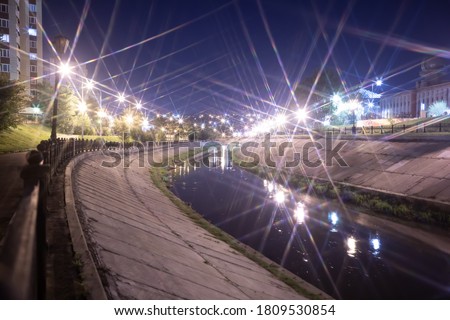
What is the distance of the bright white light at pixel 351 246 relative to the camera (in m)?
13.4

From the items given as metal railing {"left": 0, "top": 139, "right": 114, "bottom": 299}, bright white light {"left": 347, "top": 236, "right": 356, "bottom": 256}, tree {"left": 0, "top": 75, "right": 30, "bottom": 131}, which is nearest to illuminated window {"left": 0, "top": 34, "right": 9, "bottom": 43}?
tree {"left": 0, "top": 75, "right": 30, "bottom": 131}

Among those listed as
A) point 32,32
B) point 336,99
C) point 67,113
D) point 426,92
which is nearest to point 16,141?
point 67,113

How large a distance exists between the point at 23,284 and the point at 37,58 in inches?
3818

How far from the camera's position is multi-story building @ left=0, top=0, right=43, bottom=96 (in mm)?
71562

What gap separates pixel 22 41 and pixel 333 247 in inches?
3469

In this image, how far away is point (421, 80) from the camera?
420 feet

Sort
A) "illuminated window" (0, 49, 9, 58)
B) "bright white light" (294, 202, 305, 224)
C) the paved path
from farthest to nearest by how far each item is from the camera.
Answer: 1. "illuminated window" (0, 49, 9, 58)
2. "bright white light" (294, 202, 305, 224)
3. the paved path

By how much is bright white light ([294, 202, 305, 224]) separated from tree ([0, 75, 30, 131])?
26248 mm

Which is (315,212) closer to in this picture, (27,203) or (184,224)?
(184,224)

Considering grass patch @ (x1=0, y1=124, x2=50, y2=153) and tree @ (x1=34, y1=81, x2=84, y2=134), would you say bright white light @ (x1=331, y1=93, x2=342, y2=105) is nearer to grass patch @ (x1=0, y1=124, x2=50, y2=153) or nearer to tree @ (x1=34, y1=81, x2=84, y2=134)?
tree @ (x1=34, y1=81, x2=84, y2=134)

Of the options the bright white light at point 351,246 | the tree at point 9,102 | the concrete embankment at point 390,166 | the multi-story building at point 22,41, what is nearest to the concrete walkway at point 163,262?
the bright white light at point 351,246

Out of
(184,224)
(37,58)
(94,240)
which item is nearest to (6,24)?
(37,58)

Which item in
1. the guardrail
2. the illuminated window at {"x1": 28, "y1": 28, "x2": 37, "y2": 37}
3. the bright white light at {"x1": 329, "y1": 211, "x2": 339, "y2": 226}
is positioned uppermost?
the illuminated window at {"x1": 28, "y1": 28, "x2": 37, "y2": 37}

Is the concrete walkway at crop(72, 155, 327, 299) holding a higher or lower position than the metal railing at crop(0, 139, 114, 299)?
lower
